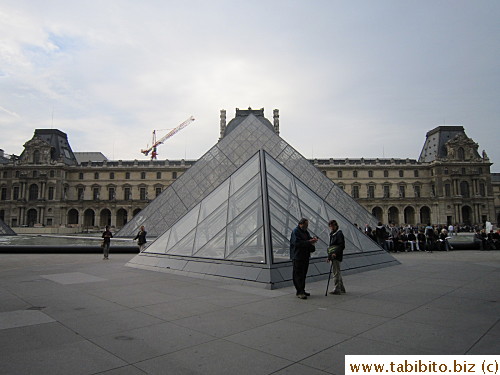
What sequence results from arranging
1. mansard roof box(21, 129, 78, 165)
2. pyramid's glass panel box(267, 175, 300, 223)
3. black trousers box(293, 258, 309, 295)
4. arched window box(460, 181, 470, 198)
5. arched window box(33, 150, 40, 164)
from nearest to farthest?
black trousers box(293, 258, 309, 295), pyramid's glass panel box(267, 175, 300, 223), arched window box(460, 181, 470, 198), arched window box(33, 150, 40, 164), mansard roof box(21, 129, 78, 165)

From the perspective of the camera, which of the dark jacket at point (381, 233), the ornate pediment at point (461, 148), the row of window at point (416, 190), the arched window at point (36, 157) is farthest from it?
the ornate pediment at point (461, 148)

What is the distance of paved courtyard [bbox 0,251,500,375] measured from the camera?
2.82m

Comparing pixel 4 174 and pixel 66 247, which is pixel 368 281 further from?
pixel 4 174

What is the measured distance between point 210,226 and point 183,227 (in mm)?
1462

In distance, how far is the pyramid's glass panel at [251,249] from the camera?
7023 mm

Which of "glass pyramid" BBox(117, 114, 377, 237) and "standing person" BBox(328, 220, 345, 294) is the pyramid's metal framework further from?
"glass pyramid" BBox(117, 114, 377, 237)

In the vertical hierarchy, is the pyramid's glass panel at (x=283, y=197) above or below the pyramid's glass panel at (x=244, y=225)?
above

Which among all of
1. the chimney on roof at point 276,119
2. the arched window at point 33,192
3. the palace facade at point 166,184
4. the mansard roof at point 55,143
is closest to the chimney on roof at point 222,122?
the palace facade at point 166,184

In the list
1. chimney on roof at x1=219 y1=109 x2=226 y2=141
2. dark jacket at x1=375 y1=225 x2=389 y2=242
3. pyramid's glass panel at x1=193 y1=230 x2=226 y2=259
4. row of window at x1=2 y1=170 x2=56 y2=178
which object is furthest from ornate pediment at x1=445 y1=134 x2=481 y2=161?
row of window at x1=2 y1=170 x2=56 y2=178

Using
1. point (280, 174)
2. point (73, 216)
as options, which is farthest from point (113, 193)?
point (280, 174)

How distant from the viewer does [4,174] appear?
6103 cm

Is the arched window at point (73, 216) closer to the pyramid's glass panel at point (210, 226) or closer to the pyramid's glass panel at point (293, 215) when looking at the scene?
the pyramid's glass panel at point (210, 226)

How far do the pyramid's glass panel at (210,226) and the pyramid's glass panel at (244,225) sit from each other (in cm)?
42

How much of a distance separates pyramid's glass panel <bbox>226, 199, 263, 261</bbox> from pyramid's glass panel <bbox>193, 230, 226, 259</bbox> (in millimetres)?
157
